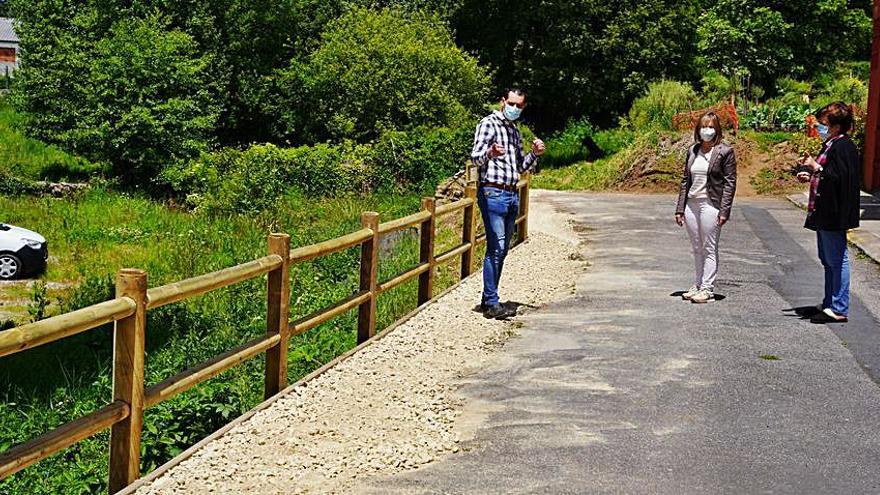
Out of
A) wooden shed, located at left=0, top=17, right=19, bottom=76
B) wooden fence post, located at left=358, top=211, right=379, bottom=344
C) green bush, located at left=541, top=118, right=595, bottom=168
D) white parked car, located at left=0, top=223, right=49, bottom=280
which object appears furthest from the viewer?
wooden shed, located at left=0, top=17, right=19, bottom=76

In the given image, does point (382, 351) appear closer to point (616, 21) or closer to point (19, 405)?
point (19, 405)

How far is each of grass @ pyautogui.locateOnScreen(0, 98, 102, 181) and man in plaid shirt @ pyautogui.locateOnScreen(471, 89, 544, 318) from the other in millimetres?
35222

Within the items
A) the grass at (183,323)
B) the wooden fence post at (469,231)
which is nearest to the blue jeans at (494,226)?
the grass at (183,323)

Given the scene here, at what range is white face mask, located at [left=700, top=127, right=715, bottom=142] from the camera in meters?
10.9

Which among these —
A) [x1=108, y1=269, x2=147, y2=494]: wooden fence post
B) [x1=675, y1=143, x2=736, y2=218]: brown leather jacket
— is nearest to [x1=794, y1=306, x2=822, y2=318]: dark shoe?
[x1=675, y1=143, x2=736, y2=218]: brown leather jacket

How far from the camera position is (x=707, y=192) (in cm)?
1108

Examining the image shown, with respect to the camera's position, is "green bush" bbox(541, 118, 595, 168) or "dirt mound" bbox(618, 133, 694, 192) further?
"green bush" bbox(541, 118, 595, 168)

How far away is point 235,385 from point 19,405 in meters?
2.45

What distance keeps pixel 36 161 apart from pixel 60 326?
1730 inches

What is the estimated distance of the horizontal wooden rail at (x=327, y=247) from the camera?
8.19 m

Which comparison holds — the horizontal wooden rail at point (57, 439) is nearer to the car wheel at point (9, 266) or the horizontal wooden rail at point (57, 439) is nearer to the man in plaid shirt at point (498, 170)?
the man in plaid shirt at point (498, 170)

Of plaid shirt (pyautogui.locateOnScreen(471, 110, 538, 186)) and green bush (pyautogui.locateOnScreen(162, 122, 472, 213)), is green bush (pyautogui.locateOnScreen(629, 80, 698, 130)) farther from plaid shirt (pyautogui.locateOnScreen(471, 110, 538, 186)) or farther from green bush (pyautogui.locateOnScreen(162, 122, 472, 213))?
plaid shirt (pyautogui.locateOnScreen(471, 110, 538, 186))

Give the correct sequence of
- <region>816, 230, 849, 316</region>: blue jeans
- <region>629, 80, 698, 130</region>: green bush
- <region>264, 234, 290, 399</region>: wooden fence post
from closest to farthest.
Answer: <region>264, 234, 290, 399</region>: wooden fence post, <region>816, 230, 849, 316</region>: blue jeans, <region>629, 80, 698, 130</region>: green bush

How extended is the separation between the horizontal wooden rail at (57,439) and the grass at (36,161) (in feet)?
128
